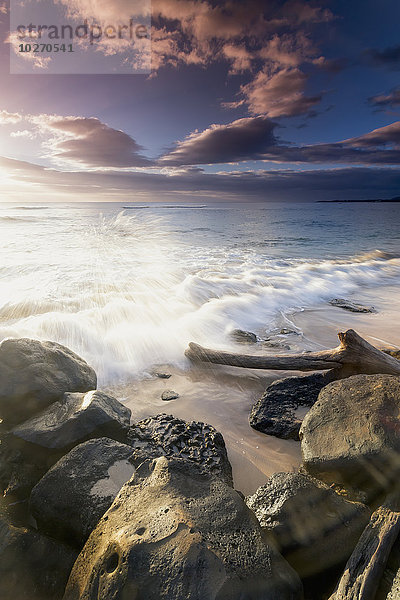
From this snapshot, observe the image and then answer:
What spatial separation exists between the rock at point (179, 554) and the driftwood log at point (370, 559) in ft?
0.80

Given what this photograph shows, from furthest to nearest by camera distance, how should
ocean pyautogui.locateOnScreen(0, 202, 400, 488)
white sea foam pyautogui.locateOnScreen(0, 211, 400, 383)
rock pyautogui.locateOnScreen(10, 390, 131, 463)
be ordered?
white sea foam pyautogui.locateOnScreen(0, 211, 400, 383) < ocean pyautogui.locateOnScreen(0, 202, 400, 488) < rock pyautogui.locateOnScreen(10, 390, 131, 463)

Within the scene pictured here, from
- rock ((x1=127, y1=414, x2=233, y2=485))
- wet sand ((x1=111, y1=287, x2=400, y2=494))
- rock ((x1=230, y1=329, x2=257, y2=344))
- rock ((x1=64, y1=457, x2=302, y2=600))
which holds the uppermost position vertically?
rock ((x1=64, y1=457, x2=302, y2=600))

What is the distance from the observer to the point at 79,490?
7.49ft

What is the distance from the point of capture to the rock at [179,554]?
149cm

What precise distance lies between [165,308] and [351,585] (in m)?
7.31

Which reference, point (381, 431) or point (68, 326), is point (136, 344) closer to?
point (68, 326)

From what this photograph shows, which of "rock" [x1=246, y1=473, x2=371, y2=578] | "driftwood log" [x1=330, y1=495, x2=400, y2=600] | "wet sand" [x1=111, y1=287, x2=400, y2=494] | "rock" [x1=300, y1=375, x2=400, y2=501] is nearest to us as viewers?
"driftwood log" [x1=330, y1=495, x2=400, y2=600]

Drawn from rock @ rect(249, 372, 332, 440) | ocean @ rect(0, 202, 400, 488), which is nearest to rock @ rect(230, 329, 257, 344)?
ocean @ rect(0, 202, 400, 488)

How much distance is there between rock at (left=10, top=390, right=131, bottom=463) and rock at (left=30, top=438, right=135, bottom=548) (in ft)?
0.82

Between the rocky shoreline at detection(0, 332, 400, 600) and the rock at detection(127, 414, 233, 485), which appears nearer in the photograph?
the rocky shoreline at detection(0, 332, 400, 600)

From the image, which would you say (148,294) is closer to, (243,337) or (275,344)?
(243,337)

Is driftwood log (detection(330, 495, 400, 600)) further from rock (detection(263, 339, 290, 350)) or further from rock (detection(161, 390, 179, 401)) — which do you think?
rock (detection(263, 339, 290, 350))

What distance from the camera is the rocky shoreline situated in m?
1.57

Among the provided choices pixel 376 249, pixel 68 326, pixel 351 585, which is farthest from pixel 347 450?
pixel 376 249
